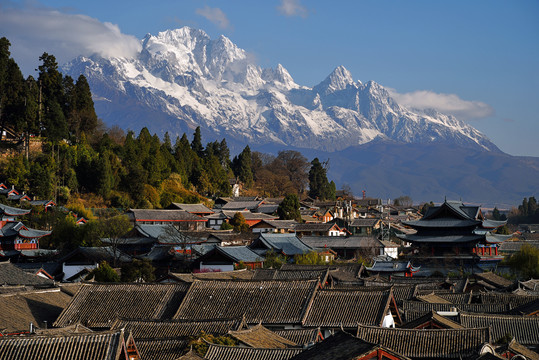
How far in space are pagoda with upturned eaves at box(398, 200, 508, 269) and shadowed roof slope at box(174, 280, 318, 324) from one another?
36.8 m

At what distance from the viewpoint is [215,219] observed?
83.2 m

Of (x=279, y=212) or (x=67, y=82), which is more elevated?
(x=67, y=82)

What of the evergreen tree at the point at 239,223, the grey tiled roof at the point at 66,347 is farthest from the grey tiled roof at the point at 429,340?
the evergreen tree at the point at 239,223

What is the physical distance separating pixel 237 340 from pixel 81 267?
34.2 metres

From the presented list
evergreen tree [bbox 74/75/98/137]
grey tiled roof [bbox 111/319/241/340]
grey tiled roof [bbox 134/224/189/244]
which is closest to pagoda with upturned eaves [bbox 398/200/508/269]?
grey tiled roof [bbox 134/224/189/244]

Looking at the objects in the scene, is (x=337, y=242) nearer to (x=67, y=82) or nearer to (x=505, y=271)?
(x=505, y=271)

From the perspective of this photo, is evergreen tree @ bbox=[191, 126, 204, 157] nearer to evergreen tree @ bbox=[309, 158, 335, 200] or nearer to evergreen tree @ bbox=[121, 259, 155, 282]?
evergreen tree @ bbox=[309, 158, 335, 200]

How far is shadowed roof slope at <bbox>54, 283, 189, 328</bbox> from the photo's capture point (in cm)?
3222

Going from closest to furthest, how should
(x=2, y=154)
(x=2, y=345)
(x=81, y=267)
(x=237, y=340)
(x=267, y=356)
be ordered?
1. (x=2, y=345)
2. (x=267, y=356)
3. (x=237, y=340)
4. (x=81, y=267)
5. (x=2, y=154)

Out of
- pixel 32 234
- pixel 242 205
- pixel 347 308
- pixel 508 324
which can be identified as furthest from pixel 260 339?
pixel 242 205

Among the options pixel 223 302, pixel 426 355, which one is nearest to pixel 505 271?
pixel 223 302

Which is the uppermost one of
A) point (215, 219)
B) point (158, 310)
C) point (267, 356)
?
point (267, 356)

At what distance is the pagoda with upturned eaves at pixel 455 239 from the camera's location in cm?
6769

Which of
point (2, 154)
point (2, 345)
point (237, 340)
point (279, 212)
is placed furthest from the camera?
point (279, 212)
